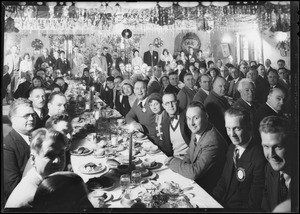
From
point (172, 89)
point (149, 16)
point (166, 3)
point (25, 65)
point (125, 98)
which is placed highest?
point (166, 3)

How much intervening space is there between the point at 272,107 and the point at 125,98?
67.6 inches

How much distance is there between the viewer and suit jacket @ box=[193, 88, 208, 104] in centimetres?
344

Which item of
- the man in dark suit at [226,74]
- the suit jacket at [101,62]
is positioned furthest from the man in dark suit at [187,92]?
the suit jacket at [101,62]

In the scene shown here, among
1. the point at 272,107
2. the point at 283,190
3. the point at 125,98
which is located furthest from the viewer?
the point at 125,98

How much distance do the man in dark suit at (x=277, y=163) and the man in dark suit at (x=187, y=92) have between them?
85 centimetres

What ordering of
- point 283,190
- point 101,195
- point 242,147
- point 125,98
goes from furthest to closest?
point 125,98
point 242,147
point 283,190
point 101,195

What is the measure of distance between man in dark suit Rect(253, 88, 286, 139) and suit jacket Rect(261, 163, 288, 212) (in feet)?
1.75

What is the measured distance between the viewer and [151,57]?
11.5 feet

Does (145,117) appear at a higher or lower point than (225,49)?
lower

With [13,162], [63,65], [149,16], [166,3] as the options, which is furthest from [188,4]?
[13,162]

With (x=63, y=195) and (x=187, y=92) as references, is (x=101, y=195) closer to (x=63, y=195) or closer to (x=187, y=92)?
(x=63, y=195)

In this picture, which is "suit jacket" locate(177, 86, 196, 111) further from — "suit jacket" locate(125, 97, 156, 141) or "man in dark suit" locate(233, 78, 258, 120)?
"man in dark suit" locate(233, 78, 258, 120)

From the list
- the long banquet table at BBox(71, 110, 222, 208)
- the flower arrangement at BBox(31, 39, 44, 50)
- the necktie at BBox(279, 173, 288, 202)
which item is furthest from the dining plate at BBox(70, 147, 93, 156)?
the necktie at BBox(279, 173, 288, 202)

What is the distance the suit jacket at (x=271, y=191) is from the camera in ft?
10.3
